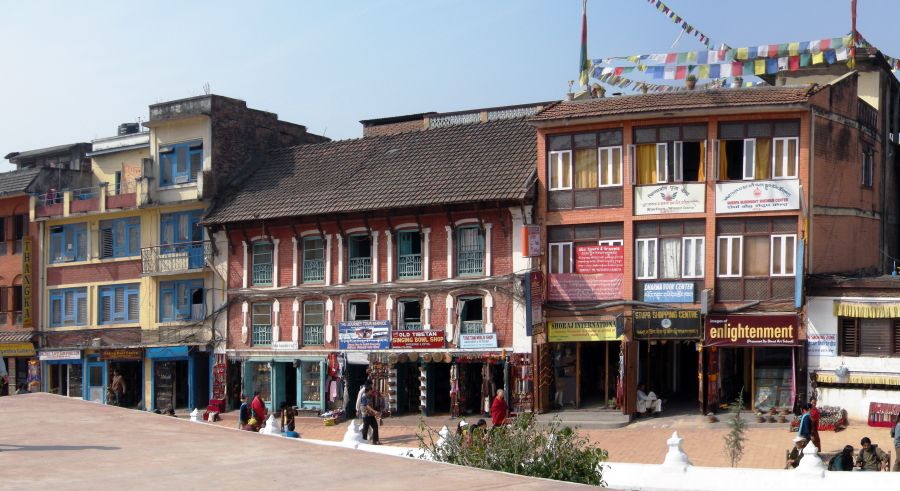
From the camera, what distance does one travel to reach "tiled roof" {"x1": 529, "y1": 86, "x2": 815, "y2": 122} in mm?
31797

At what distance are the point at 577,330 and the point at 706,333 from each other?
150 inches

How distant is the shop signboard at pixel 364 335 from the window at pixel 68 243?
13.6m

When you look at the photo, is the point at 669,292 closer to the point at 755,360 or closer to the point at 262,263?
the point at 755,360

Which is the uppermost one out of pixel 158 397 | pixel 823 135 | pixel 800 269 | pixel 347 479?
pixel 823 135

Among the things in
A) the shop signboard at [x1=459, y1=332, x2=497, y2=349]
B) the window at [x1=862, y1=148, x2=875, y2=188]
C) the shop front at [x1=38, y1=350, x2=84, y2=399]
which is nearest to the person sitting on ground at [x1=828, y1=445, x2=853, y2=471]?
the shop signboard at [x1=459, y1=332, x2=497, y2=349]

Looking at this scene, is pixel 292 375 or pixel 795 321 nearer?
pixel 795 321

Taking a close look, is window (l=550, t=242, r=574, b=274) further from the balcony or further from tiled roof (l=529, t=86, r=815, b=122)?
the balcony

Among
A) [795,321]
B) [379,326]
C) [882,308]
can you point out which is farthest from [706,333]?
[379,326]

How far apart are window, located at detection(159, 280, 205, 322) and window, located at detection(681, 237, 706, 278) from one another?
18.4m

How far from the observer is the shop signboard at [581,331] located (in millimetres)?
33688

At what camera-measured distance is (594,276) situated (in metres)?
33.8

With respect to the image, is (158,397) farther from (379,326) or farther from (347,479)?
(347,479)

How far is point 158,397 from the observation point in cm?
4422

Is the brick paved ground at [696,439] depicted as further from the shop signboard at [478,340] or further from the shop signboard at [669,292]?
the shop signboard at [669,292]
